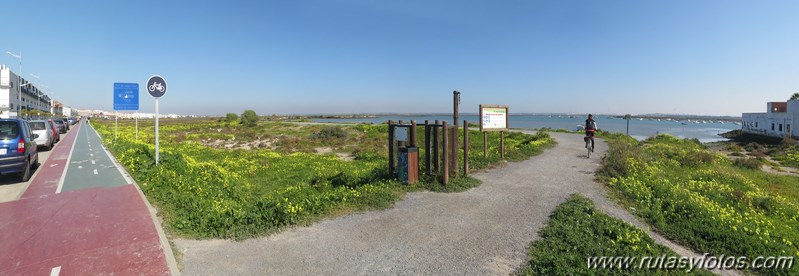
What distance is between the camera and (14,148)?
940 centimetres

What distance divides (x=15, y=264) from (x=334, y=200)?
477 cm

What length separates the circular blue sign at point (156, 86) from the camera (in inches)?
470

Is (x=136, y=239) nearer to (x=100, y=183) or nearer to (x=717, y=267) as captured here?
(x=100, y=183)

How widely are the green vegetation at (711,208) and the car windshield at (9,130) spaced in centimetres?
1621

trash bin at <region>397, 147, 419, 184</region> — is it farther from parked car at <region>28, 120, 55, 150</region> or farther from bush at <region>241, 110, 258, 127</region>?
bush at <region>241, 110, 258, 127</region>

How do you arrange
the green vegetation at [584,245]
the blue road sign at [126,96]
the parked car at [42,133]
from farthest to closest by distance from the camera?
the blue road sign at [126,96] < the parked car at [42,133] < the green vegetation at [584,245]

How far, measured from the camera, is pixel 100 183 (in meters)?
9.90

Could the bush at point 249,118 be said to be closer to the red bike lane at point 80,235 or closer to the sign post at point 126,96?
the sign post at point 126,96

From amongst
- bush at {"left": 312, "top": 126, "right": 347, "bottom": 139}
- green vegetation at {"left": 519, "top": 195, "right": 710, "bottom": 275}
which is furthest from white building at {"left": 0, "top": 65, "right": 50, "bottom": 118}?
green vegetation at {"left": 519, "top": 195, "right": 710, "bottom": 275}

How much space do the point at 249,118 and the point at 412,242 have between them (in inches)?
2395

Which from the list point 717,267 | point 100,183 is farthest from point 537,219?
point 100,183

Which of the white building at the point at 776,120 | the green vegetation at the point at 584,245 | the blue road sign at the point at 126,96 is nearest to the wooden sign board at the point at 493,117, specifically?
the green vegetation at the point at 584,245
